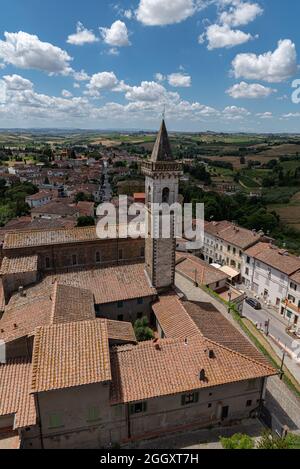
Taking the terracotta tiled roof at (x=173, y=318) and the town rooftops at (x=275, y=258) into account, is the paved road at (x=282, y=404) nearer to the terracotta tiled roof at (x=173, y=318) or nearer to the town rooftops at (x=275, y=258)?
the terracotta tiled roof at (x=173, y=318)

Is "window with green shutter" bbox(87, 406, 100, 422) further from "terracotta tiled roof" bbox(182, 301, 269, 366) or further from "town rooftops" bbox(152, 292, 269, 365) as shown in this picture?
"terracotta tiled roof" bbox(182, 301, 269, 366)

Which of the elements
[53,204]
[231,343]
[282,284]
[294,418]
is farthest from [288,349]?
[53,204]

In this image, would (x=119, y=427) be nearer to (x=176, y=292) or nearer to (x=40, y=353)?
(x=40, y=353)

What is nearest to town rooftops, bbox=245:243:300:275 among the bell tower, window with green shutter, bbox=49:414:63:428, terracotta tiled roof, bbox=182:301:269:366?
terracotta tiled roof, bbox=182:301:269:366

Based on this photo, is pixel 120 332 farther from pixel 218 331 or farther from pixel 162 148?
pixel 162 148

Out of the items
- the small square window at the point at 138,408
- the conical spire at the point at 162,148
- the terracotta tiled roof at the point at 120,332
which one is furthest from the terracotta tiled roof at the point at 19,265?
the small square window at the point at 138,408

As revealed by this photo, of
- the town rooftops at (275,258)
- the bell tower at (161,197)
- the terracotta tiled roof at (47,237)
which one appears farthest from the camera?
the town rooftops at (275,258)
